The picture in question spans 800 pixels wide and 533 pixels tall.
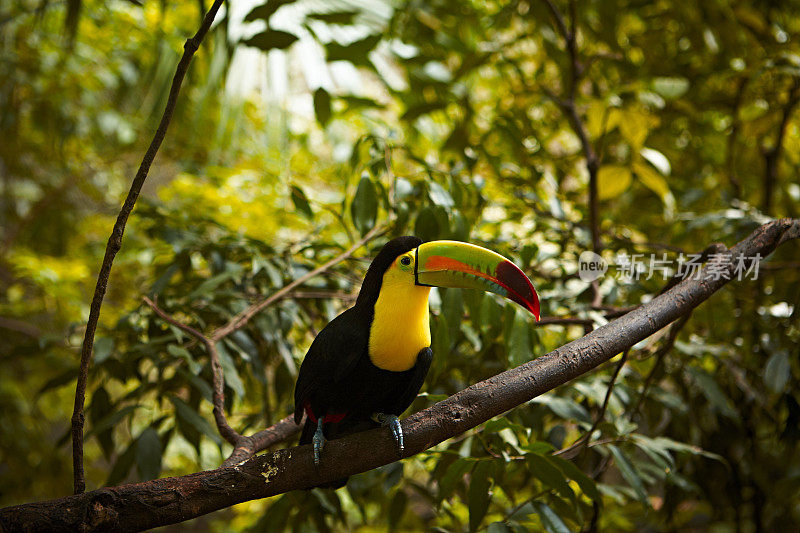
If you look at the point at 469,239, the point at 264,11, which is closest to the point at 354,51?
the point at 264,11

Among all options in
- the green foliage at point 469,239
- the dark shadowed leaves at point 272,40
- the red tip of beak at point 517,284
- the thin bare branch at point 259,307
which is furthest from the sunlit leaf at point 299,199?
the red tip of beak at point 517,284

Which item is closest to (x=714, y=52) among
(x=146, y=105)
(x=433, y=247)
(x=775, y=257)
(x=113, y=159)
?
(x=775, y=257)

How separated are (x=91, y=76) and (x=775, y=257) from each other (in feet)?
11.5

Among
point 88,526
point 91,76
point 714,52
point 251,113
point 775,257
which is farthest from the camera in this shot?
point 251,113

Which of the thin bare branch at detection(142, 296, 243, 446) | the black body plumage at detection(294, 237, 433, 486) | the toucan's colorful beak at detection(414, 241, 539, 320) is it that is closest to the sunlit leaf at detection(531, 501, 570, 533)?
the black body plumage at detection(294, 237, 433, 486)

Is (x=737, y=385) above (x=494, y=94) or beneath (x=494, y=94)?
beneath

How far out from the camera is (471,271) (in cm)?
115

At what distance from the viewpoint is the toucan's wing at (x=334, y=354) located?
Result: 1195 millimetres

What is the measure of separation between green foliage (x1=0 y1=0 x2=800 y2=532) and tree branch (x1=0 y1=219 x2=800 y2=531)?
20 centimetres

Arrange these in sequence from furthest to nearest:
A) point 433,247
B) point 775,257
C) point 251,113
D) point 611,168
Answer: point 251,113
point 775,257
point 611,168
point 433,247

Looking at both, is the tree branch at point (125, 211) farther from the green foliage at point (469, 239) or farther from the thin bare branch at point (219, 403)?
the green foliage at point (469, 239)

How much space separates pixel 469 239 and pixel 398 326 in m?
0.49

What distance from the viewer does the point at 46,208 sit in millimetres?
3990

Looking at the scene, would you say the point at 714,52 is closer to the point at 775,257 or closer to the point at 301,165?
the point at 775,257
